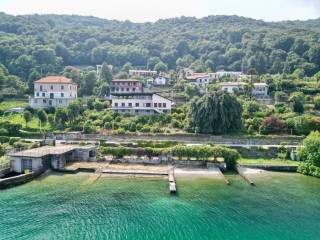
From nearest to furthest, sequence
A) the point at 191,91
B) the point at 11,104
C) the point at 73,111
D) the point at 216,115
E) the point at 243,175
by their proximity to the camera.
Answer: the point at 243,175 < the point at 216,115 < the point at 73,111 < the point at 11,104 < the point at 191,91

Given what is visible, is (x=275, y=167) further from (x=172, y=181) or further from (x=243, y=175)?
(x=172, y=181)

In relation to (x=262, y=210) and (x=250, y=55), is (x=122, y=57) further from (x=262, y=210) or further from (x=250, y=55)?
(x=262, y=210)

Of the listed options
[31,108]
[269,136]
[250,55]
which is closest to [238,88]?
[269,136]

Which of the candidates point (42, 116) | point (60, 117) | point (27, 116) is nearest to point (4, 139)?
point (27, 116)

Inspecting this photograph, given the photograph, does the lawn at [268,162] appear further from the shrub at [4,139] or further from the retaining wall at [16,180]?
the shrub at [4,139]

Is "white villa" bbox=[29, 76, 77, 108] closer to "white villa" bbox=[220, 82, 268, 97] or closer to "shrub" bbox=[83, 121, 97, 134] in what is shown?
"shrub" bbox=[83, 121, 97, 134]

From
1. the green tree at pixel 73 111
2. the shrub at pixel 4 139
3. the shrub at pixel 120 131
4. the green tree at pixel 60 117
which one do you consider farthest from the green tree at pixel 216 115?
the shrub at pixel 4 139

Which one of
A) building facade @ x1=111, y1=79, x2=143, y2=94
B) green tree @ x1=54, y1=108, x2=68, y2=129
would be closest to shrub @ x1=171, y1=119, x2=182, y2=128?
green tree @ x1=54, y1=108, x2=68, y2=129
